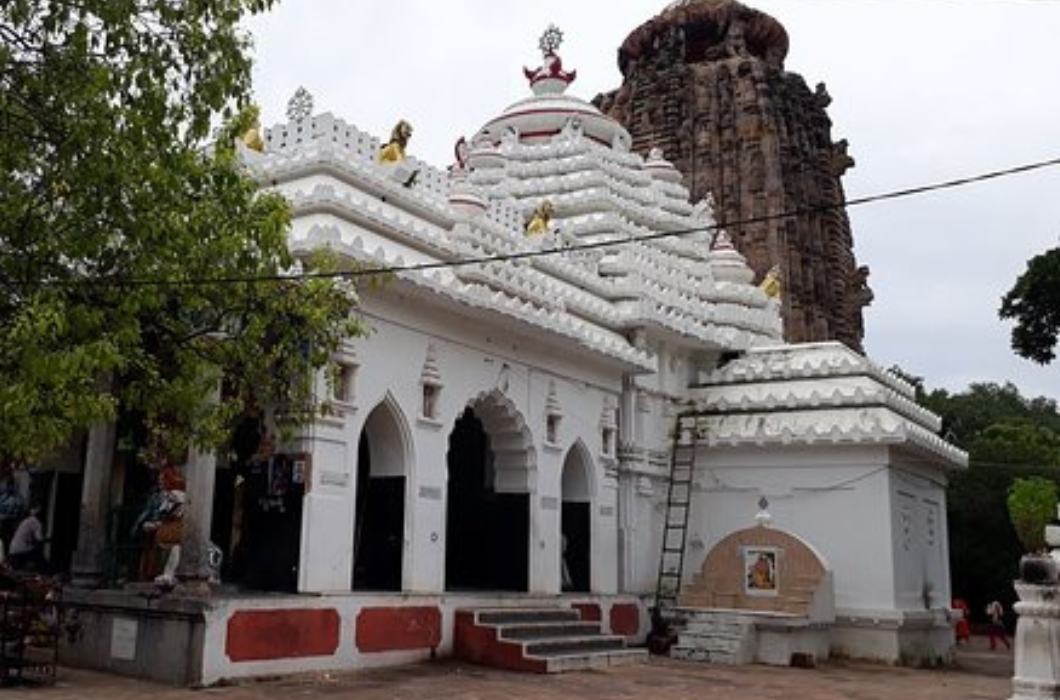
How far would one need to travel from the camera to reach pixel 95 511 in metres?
13.7

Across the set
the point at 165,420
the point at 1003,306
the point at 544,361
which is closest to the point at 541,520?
the point at 544,361

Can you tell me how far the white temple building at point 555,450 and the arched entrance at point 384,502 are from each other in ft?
0.13

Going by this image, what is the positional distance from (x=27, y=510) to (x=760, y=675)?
11.2 metres

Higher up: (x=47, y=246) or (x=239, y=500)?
(x=47, y=246)

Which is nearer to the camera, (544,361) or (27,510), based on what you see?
(27,510)

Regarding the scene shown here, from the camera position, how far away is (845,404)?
20.2 m

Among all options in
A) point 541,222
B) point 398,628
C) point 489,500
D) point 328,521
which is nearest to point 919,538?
point 489,500

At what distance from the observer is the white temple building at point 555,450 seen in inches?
531

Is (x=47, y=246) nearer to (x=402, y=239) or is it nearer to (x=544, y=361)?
(x=402, y=239)

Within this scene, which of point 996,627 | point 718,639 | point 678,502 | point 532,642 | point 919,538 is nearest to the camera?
point 532,642

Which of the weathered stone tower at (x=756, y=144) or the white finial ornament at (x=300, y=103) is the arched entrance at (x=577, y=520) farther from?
the weathered stone tower at (x=756, y=144)

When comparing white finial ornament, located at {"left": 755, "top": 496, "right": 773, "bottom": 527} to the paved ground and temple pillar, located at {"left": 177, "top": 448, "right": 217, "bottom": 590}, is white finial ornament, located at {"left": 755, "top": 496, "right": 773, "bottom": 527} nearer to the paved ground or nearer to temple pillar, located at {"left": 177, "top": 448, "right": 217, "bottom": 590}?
the paved ground

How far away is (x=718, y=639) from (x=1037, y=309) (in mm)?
8475

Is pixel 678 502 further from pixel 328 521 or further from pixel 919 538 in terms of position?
pixel 328 521
